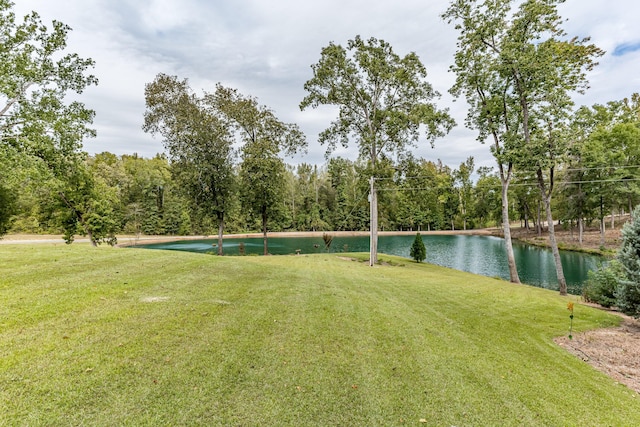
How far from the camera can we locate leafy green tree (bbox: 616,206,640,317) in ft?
22.2

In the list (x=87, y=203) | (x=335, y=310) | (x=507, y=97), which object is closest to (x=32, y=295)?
(x=335, y=310)

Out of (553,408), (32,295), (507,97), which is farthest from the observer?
(507,97)

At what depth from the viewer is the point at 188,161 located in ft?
66.6

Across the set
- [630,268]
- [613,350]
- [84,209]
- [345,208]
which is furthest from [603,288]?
[345,208]

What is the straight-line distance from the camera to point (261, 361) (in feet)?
12.3

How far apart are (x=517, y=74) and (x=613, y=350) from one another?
12.7 m

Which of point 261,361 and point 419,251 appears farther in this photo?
point 419,251

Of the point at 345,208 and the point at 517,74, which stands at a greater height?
the point at 517,74

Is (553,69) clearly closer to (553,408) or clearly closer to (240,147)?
(553,408)

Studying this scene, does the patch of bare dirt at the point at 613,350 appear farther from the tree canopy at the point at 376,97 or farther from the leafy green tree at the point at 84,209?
the leafy green tree at the point at 84,209

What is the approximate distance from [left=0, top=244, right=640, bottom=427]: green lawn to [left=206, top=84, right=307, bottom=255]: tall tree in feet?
51.8

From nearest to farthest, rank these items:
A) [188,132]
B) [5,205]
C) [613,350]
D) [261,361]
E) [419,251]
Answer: [261,361]
[613,350]
[5,205]
[419,251]
[188,132]

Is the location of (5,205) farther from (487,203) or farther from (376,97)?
(487,203)

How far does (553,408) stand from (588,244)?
37522 mm
